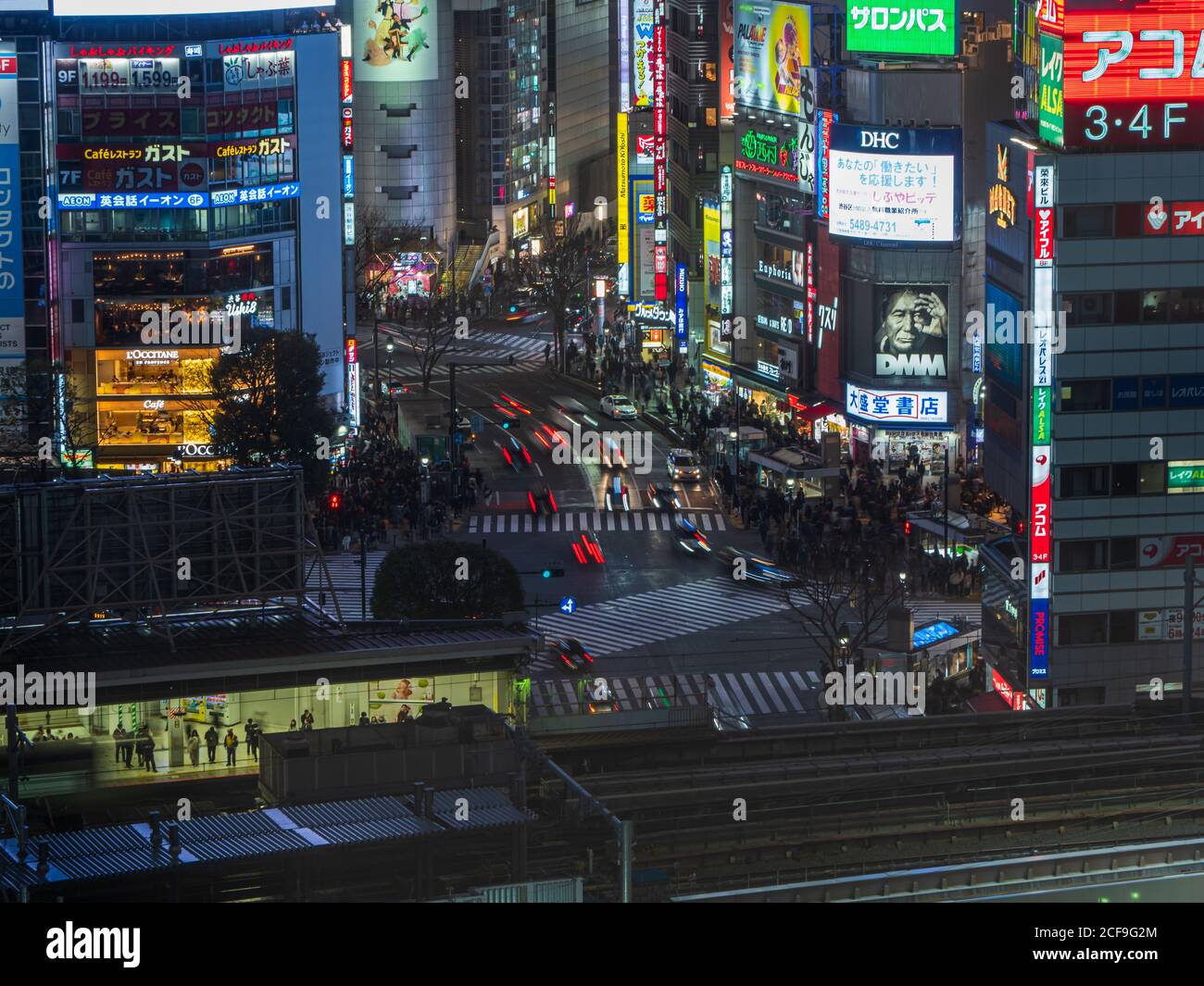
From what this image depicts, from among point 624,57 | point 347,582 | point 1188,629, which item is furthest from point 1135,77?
point 624,57

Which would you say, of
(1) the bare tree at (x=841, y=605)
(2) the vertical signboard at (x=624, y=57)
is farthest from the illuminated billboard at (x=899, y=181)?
(2) the vertical signboard at (x=624, y=57)

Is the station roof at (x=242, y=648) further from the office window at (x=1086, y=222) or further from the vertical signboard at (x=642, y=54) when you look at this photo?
the vertical signboard at (x=642, y=54)

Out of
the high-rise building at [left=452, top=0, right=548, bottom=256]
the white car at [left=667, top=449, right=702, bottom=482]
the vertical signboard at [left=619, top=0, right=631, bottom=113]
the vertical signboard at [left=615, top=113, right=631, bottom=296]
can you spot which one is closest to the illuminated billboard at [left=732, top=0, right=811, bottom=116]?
the white car at [left=667, top=449, right=702, bottom=482]

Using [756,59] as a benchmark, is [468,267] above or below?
below

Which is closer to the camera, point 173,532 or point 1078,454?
point 173,532

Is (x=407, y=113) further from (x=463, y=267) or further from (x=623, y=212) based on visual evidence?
(x=623, y=212)
